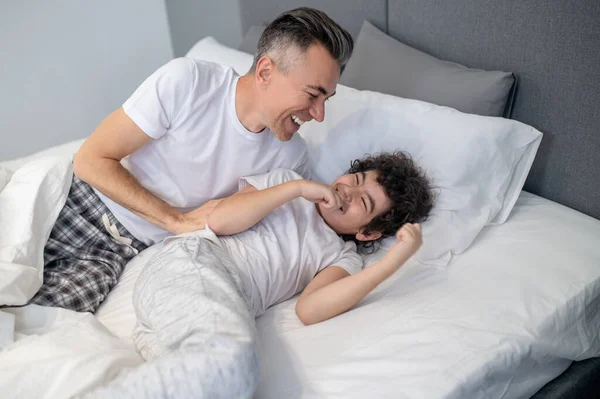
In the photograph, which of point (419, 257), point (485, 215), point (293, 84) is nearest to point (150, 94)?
point (293, 84)

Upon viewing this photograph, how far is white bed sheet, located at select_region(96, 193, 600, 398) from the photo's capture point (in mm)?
1115

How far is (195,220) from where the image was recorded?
1.53 meters

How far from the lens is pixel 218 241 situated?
1443mm

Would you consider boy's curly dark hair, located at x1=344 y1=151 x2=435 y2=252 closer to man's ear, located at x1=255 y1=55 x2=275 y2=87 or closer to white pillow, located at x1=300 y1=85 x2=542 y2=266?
white pillow, located at x1=300 y1=85 x2=542 y2=266

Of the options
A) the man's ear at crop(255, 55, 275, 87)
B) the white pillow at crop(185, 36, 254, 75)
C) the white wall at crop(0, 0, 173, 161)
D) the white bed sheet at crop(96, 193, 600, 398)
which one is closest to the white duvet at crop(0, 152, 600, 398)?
the white bed sheet at crop(96, 193, 600, 398)

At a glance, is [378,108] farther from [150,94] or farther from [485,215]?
[150,94]

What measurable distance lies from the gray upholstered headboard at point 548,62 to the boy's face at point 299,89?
501 mm

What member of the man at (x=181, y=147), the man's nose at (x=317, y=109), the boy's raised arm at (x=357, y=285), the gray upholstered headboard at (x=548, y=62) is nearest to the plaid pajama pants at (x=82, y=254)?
the man at (x=181, y=147)

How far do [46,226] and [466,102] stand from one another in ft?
3.95

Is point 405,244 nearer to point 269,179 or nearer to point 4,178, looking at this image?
point 269,179

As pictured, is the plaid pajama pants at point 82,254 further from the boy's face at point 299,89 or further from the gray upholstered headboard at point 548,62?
the gray upholstered headboard at point 548,62

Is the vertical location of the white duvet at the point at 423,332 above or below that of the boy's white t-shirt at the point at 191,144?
below

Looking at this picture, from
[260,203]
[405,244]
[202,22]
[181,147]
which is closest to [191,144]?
[181,147]

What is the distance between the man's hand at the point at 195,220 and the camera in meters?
1.52
